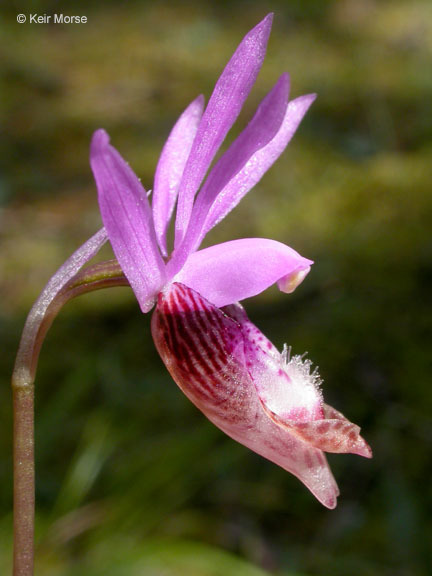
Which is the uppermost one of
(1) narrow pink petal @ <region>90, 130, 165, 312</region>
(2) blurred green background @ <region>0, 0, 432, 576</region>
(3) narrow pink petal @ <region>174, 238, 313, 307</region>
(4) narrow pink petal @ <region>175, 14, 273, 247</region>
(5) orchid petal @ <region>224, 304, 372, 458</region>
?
(4) narrow pink petal @ <region>175, 14, 273, 247</region>

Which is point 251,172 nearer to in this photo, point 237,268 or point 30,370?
point 237,268

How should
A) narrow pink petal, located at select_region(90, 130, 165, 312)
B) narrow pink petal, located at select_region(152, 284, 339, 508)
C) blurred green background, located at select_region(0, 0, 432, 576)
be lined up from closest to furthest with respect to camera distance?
narrow pink petal, located at select_region(90, 130, 165, 312)
narrow pink petal, located at select_region(152, 284, 339, 508)
blurred green background, located at select_region(0, 0, 432, 576)

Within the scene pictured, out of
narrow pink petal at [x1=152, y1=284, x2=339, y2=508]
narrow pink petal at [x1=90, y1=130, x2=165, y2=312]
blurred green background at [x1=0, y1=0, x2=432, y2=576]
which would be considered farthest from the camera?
blurred green background at [x1=0, y1=0, x2=432, y2=576]

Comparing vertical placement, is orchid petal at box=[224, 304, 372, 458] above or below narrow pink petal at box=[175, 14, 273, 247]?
below

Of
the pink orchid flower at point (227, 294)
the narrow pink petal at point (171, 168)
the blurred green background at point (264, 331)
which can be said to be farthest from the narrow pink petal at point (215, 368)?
the blurred green background at point (264, 331)

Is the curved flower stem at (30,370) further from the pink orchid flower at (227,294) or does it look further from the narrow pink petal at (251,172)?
the narrow pink petal at (251,172)

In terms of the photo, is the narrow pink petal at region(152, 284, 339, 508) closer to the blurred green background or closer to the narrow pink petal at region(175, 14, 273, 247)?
the narrow pink petal at region(175, 14, 273, 247)

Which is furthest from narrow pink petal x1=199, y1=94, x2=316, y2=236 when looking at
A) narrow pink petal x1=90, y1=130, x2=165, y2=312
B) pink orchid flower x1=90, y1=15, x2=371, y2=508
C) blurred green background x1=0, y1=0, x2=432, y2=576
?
blurred green background x1=0, y1=0, x2=432, y2=576

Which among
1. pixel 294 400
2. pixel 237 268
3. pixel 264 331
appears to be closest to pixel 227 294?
pixel 237 268
